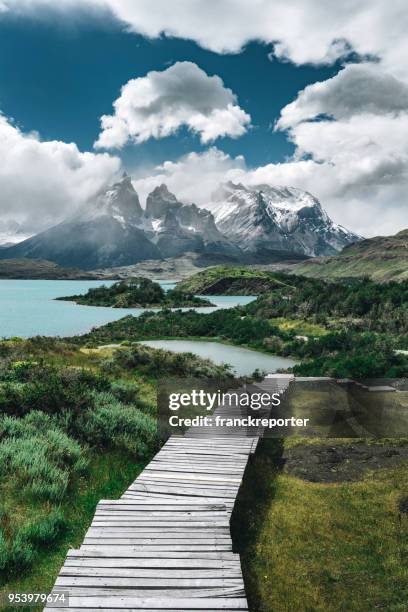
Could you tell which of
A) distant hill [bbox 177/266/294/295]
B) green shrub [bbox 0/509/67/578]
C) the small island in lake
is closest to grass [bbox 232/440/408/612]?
green shrub [bbox 0/509/67/578]

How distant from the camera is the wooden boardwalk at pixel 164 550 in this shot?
626cm

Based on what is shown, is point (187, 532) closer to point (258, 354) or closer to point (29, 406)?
point (29, 406)

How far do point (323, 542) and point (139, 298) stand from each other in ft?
371

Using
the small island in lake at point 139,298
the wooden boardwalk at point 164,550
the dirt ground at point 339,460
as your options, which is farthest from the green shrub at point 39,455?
the small island in lake at point 139,298

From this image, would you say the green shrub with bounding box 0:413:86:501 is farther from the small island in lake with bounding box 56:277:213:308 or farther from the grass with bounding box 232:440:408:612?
the small island in lake with bounding box 56:277:213:308

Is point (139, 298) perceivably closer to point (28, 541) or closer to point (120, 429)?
point (120, 429)

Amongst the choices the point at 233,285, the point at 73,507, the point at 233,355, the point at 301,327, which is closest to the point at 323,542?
the point at 73,507

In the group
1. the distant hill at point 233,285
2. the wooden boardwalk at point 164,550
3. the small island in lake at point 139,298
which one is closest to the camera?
the wooden boardwalk at point 164,550

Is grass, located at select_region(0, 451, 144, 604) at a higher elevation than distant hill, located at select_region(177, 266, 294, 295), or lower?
higher

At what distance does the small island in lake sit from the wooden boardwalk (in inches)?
4129

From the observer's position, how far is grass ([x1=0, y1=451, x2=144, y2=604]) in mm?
7703

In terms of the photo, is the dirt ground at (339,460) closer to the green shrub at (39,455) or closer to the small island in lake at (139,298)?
the green shrub at (39,455)

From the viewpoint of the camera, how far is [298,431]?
55.9 ft

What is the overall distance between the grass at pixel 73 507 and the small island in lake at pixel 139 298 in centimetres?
10254
